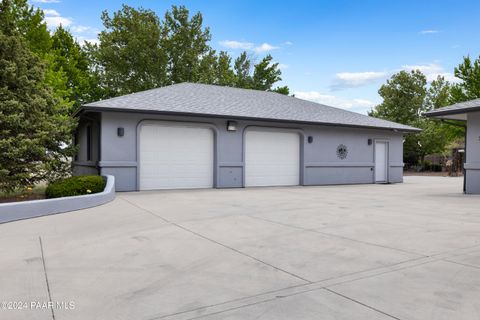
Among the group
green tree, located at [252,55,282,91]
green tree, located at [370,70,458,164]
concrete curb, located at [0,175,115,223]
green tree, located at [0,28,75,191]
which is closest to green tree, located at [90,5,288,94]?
green tree, located at [252,55,282,91]

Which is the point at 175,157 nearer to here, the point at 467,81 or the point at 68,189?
the point at 68,189

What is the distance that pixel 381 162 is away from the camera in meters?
18.2

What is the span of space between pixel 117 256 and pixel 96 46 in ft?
111

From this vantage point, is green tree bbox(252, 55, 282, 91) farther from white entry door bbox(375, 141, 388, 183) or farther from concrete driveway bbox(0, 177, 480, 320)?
concrete driveway bbox(0, 177, 480, 320)

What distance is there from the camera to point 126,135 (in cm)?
1252

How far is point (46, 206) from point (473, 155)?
13.1 metres

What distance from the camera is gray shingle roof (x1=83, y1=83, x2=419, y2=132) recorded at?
12.8 meters

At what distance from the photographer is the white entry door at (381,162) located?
1803cm

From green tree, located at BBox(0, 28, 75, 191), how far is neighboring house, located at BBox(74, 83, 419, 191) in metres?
1.38

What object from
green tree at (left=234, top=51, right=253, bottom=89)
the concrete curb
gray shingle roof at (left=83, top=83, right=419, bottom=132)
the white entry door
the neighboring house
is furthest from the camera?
green tree at (left=234, top=51, right=253, bottom=89)

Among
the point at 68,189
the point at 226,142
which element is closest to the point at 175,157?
the point at 226,142

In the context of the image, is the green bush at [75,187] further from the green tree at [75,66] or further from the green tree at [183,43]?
the green tree at [183,43]

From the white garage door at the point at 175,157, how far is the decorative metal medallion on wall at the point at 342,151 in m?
6.21

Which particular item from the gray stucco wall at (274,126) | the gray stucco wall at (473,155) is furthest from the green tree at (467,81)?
the gray stucco wall at (473,155)
